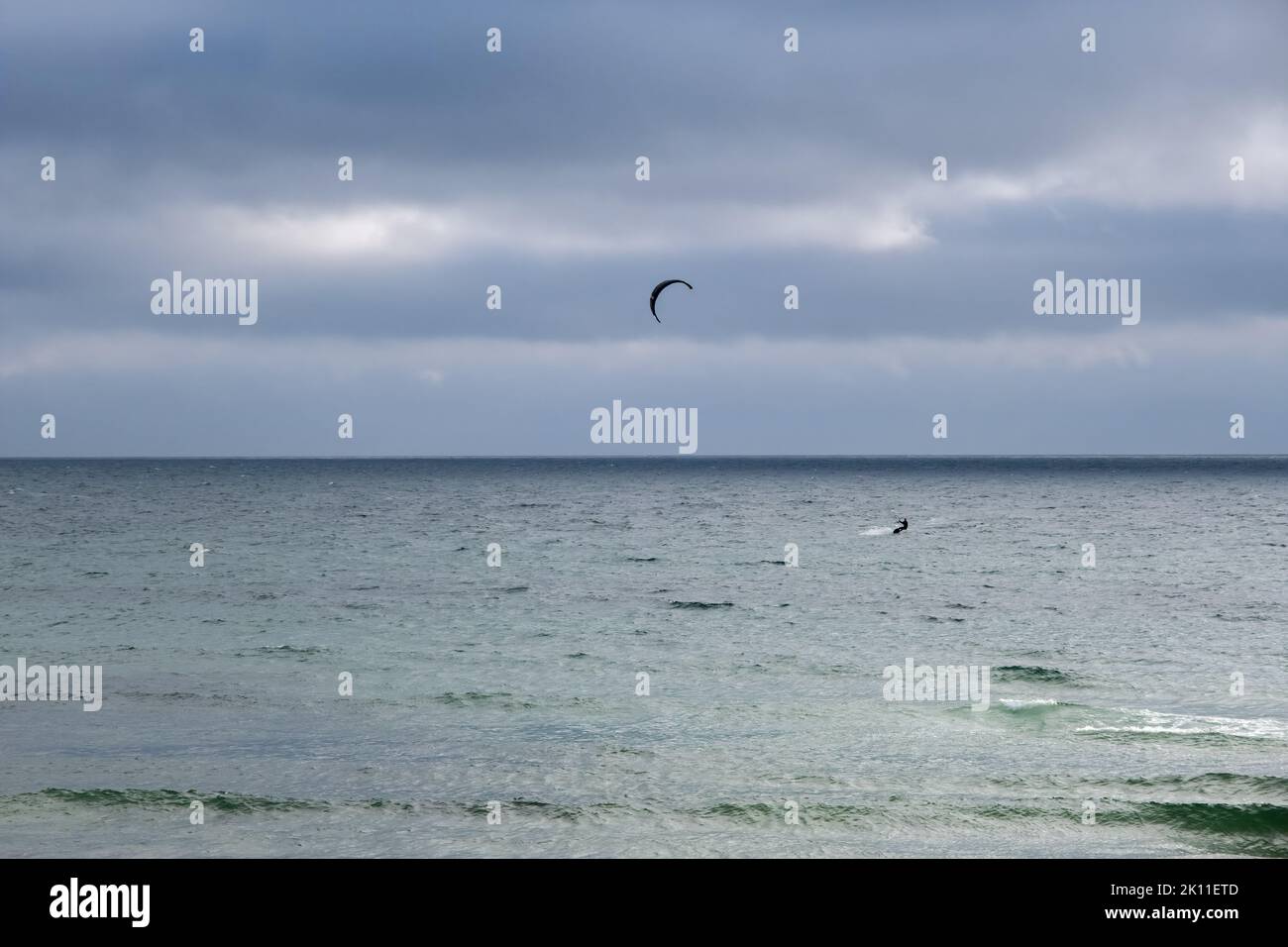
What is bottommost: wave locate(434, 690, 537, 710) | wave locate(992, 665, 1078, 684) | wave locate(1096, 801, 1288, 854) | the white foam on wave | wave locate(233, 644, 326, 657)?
wave locate(1096, 801, 1288, 854)

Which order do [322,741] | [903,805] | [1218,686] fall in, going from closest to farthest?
[903,805] → [322,741] → [1218,686]

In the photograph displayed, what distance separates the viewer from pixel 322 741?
20.3 meters

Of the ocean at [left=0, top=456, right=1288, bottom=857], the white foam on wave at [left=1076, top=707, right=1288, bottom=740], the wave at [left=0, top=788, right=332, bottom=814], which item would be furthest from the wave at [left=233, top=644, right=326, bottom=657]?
the white foam on wave at [left=1076, top=707, right=1288, bottom=740]

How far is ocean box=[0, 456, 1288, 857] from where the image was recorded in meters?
15.8

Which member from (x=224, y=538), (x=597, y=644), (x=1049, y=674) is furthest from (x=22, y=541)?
(x=1049, y=674)

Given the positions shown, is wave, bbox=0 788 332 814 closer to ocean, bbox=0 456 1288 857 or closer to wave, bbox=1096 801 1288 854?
ocean, bbox=0 456 1288 857

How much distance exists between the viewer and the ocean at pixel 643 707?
51.9ft

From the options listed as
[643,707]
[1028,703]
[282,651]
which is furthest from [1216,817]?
[282,651]

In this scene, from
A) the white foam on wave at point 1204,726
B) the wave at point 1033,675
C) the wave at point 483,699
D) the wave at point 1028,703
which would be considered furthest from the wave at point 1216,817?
the wave at point 483,699

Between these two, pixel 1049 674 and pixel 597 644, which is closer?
pixel 1049 674

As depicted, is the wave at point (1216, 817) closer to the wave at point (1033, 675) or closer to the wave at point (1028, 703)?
the wave at point (1028, 703)
